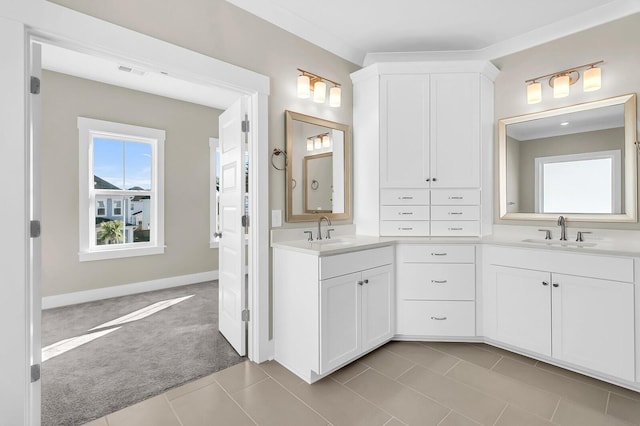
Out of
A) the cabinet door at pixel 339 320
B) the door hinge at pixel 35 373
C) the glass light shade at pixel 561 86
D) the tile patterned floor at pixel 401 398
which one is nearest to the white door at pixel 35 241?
the door hinge at pixel 35 373

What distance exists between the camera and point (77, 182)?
3836 millimetres

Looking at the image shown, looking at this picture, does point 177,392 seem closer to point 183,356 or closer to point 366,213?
point 183,356

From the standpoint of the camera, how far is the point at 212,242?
4.96m

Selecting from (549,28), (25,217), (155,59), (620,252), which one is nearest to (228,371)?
(25,217)

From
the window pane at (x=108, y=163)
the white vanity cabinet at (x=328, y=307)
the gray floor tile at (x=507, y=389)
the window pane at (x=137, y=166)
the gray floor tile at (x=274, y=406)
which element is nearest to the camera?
the gray floor tile at (x=274, y=406)

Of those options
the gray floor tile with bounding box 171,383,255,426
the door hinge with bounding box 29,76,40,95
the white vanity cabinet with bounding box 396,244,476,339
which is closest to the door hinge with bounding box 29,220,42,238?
the door hinge with bounding box 29,76,40,95

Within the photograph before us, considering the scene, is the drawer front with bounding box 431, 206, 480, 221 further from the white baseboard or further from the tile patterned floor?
the white baseboard

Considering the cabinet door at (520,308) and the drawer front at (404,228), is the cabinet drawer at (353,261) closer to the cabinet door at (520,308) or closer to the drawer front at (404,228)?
the drawer front at (404,228)

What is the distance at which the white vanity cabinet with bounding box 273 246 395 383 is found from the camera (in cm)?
210

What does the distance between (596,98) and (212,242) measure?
4808 mm

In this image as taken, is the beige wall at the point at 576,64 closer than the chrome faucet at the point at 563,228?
Yes

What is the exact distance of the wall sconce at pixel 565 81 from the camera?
2447 millimetres

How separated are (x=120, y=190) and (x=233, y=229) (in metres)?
2.68

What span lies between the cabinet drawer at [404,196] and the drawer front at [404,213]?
0.05 metres
